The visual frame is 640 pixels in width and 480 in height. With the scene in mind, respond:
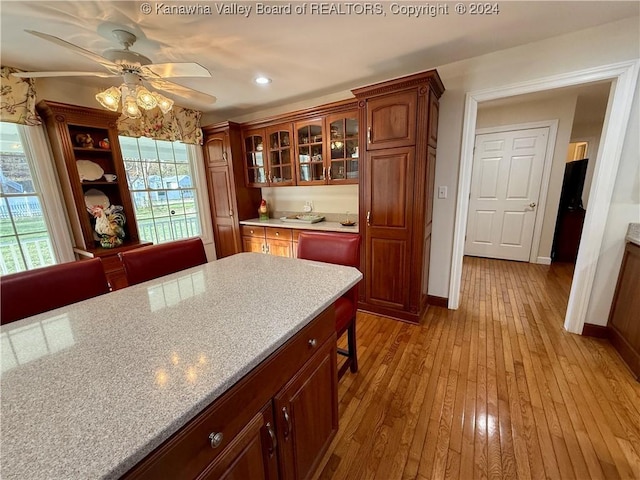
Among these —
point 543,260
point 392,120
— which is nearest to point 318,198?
point 392,120

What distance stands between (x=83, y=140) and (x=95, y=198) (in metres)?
0.56

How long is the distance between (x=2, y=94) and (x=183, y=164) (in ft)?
5.32

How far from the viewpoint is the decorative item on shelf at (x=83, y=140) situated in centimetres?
244

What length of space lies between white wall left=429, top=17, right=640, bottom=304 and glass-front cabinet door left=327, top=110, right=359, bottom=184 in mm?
797

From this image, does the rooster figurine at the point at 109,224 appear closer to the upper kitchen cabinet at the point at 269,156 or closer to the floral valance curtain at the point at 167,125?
the floral valance curtain at the point at 167,125

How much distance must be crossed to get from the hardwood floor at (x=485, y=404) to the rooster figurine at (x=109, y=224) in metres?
2.57

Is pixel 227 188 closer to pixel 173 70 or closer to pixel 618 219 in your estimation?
pixel 173 70

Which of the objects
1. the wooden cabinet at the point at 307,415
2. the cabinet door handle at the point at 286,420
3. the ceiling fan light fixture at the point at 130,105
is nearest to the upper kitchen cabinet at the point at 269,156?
the ceiling fan light fixture at the point at 130,105

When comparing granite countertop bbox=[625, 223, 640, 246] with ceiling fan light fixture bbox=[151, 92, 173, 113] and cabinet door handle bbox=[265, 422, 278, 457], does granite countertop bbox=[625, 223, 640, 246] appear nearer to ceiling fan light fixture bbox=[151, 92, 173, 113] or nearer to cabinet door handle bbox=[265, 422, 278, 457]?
cabinet door handle bbox=[265, 422, 278, 457]

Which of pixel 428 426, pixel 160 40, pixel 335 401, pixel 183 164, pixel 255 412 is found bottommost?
pixel 428 426

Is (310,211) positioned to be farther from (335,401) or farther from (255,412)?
(255,412)

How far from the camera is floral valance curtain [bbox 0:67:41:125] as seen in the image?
200cm

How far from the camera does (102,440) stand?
477mm

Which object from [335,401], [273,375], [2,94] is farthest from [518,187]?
[2,94]
